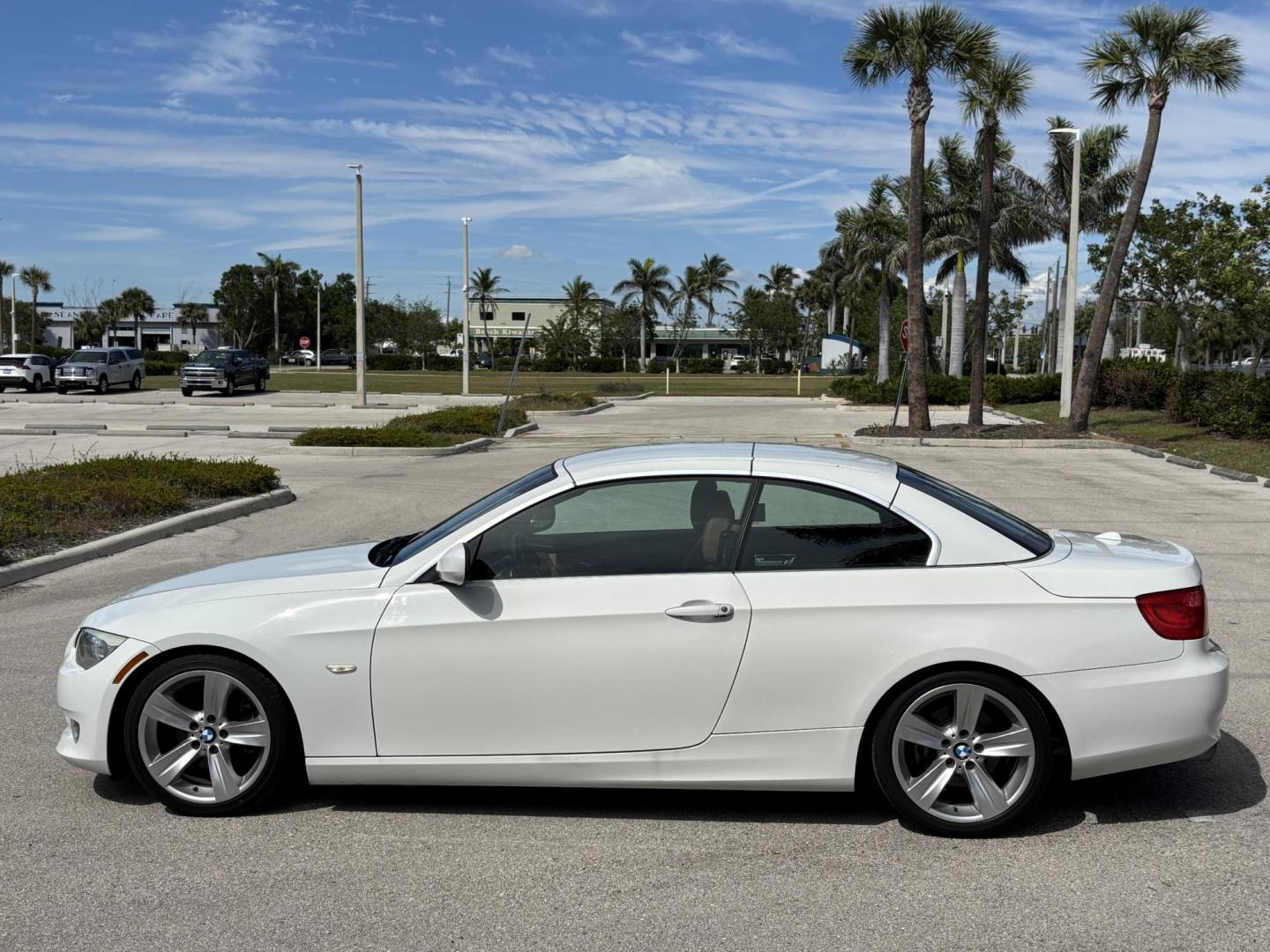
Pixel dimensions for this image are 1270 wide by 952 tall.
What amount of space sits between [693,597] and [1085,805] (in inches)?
76.3

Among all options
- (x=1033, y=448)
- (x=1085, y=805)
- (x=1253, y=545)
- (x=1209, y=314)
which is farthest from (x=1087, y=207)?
(x=1085, y=805)

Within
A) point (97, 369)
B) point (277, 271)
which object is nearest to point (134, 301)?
point (277, 271)

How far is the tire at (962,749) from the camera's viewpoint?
4480 mm

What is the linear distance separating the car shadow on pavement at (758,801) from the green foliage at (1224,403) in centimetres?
2103

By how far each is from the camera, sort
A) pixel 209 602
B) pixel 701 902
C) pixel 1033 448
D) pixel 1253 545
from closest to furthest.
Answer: pixel 701 902 → pixel 209 602 → pixel 1253 545 → pixel 1033 448

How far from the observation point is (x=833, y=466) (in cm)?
487

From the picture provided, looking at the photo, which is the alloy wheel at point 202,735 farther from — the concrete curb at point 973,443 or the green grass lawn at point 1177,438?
the concrete curb at point 973,443

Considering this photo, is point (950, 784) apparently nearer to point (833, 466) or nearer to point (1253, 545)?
point (833, 466)

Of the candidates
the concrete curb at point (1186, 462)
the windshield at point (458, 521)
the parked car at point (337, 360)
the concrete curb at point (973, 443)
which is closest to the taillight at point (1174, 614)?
the windshield at point (458, 521)

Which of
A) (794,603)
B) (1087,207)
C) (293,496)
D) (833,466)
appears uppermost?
(1087,207)

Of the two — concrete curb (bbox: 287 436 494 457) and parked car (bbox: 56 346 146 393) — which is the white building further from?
concrete curb (bbox: 287 436 494 457)

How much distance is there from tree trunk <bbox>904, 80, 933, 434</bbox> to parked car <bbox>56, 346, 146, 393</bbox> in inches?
1281

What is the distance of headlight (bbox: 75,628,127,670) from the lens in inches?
188

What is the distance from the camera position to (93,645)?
Result: 15.9ft
